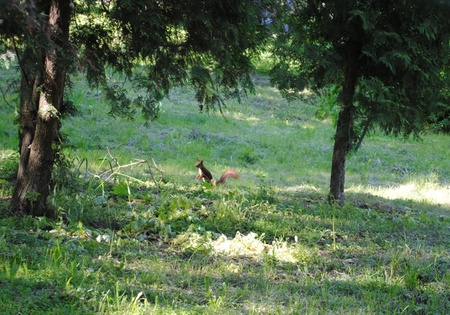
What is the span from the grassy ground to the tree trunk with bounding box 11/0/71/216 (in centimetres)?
23

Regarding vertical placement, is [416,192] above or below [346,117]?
below

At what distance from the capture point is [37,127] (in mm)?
6574

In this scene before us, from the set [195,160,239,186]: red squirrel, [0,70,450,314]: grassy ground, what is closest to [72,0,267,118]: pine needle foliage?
[0,70,450,314]: grassy ground

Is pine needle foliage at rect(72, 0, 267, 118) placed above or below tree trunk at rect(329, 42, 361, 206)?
above

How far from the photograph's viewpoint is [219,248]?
21.2 ft

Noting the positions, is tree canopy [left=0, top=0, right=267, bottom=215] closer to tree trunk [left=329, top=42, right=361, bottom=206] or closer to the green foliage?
the green foliage

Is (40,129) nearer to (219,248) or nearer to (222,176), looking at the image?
(219,248)

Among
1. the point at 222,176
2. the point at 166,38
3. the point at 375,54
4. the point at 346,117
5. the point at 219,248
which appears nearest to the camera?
the point at 219,248

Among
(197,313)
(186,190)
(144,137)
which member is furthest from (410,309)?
(144,137)

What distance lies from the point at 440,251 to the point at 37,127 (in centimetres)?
509

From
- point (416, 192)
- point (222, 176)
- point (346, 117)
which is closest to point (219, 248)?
point (346, 117)

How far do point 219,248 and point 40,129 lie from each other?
2.45m

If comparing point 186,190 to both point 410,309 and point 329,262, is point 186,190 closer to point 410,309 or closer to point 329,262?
point 329,262

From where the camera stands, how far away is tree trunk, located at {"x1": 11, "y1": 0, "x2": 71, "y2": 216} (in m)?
6.52
